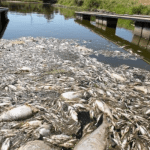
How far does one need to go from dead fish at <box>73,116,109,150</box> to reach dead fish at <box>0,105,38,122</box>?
116 cm

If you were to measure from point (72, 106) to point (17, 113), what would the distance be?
114 cm

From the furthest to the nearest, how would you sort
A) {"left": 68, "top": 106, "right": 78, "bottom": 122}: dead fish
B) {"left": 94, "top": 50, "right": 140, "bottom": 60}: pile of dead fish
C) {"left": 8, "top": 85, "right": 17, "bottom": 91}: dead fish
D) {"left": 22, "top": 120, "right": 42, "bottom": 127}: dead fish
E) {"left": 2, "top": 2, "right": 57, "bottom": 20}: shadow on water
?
{"left": 2, "top": 2, "right": 57, "bottom": 20}: shadow on water, {"left": 94, "top": 50, "right": 140, "bottom": 60}: pile of dead fish, {"left": 8, "top": 85, "right": 17, "bottom": 91}: dead fish, {"left": 68, "top": 106, "right": 78, "bottom": 122}: dead fish, {"left": 22, "top": 120, "right": 42, "bottom": 127}: dead fish

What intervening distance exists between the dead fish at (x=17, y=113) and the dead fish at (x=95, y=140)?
1.16 m

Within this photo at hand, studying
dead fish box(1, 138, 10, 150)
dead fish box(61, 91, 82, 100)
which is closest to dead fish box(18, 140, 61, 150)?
dead fish box(1, 138, 10, 150)

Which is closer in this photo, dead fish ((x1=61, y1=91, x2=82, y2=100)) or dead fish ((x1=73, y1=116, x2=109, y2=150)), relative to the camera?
dead fish ((x1=73, y1=116, x2=109, y2=150))

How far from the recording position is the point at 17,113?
2566 mm

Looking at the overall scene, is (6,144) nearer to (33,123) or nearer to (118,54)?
(33,123)

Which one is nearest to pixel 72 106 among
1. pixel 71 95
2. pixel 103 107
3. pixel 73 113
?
pixel 73 113

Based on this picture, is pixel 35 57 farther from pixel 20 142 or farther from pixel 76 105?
pixel 20 142

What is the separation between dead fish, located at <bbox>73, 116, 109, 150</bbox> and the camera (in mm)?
2037

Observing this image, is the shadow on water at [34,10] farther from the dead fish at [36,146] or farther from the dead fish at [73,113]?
the dead fish at [36,146]

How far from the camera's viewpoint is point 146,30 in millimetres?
9711

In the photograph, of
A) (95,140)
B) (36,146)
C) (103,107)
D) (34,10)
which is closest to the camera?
(36,146)

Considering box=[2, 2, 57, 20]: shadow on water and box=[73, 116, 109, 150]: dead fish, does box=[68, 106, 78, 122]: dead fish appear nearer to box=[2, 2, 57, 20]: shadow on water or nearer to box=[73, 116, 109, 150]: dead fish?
box=[73, 116, 109, 150]: dead fish
